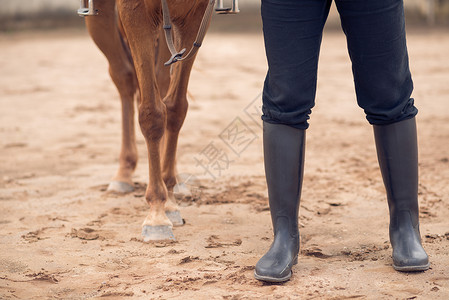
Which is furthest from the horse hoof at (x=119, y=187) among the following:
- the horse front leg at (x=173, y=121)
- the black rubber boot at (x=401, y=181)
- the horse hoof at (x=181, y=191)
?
the black rubber boot at (x=401, y=181)

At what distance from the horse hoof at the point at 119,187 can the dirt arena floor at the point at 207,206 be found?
0.07 meters

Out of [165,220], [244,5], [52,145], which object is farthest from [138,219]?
[244,5]

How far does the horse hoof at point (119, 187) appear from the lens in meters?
3.92

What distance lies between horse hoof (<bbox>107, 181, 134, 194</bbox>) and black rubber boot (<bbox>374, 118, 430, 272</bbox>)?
1872 millimetres

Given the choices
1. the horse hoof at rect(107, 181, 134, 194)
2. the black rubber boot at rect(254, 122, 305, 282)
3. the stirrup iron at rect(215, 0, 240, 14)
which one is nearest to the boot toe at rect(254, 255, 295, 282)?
the black rubber boot at rect(254, 122, 305, 282)

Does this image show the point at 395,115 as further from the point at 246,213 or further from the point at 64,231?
the point at 64,231

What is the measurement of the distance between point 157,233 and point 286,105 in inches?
40.5

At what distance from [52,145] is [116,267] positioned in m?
2.70

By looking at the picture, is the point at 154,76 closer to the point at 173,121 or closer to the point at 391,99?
the point at 173,121

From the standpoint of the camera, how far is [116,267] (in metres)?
2.67

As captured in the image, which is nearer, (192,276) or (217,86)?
(192,276)

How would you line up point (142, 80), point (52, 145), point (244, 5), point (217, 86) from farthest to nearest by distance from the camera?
point (244, 5) < point (217, 86) < point (52, 145) < point (142, 80)

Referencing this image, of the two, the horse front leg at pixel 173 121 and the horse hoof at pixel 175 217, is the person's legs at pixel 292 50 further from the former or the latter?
the horse hoof at pixel 175 217

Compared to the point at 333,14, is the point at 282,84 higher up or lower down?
higher up
